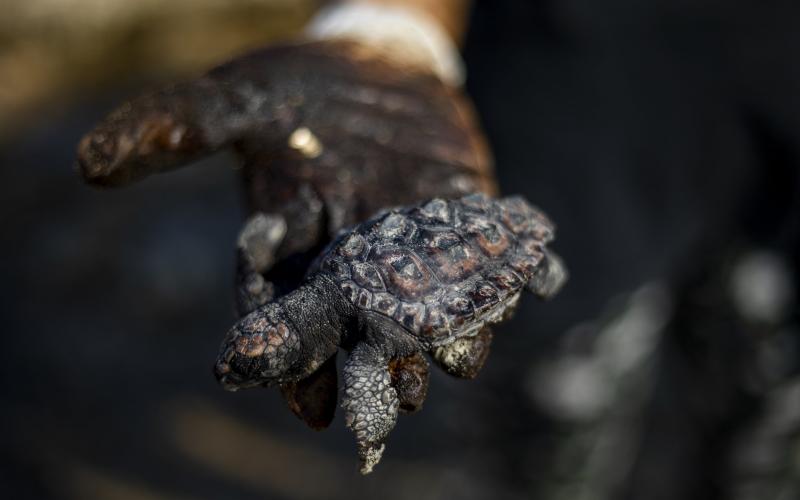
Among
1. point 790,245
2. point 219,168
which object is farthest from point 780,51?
point 219,168

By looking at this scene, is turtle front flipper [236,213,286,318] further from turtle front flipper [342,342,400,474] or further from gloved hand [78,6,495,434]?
turtle front flipper [342,342,400,474]

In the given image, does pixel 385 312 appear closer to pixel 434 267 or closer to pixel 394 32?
pixel 434 267

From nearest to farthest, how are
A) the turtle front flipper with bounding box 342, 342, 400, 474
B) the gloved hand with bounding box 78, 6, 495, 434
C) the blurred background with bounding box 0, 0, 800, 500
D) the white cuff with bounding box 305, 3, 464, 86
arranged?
the turtle front flipper with bounding box 342, 342, 400, 474 → the gloved hand with bounding box 78, 6, 495, 434 → the white cuff with bounding box 305, 3, 464, 86 → the blurred background with bounding box 0, 0, 800, 500

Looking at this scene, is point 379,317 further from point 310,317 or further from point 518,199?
point 518,199

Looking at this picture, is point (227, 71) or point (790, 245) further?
point (790, 245)

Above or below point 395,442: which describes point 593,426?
above

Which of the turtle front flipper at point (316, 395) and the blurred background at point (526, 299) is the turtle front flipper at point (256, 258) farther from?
the blurred background at point (526, 299)

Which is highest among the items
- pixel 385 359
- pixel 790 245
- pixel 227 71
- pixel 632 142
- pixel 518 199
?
pixel 227 71

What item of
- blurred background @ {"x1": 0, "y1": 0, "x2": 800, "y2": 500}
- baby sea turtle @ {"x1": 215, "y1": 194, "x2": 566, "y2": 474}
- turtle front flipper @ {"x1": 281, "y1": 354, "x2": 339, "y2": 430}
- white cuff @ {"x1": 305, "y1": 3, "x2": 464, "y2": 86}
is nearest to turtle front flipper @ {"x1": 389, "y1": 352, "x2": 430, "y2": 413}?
baby sea turtle @ {"x1": 215, "y1": 194, "x2": 566, "y2": 474}
